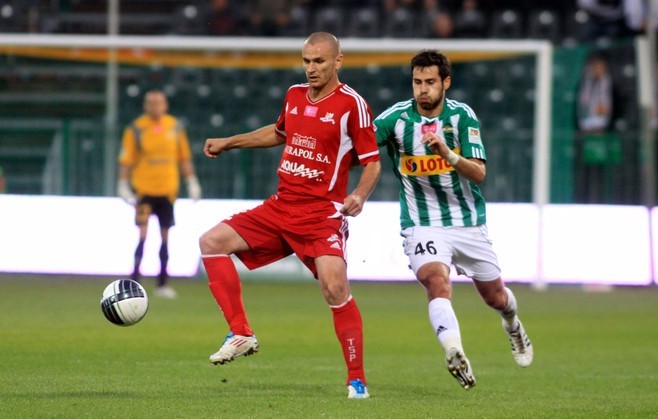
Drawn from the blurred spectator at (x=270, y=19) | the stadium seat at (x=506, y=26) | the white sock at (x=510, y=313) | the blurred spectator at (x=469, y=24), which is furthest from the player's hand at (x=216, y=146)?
the stadium seat at (x=506, y=26)

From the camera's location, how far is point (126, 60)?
18766mm

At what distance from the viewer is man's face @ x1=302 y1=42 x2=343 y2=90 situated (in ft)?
24.4

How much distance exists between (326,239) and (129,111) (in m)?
12.1

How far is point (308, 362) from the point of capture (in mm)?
9469

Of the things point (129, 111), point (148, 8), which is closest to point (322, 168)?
point (129, 111)

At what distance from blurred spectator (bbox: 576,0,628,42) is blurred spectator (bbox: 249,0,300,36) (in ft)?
16.8

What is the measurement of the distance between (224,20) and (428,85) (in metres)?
14.4

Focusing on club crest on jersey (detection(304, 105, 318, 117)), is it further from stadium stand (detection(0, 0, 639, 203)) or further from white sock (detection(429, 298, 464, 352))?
stadium stand (detection(0, 0, 639, 203))

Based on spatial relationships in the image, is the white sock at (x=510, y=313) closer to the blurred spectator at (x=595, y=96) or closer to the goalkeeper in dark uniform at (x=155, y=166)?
the goalkeeper in dark uniform at (x=155, y=166)

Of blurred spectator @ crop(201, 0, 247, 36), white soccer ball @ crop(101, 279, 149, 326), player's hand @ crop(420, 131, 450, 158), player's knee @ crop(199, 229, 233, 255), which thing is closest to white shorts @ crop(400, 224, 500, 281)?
player's hand @ crop(420, 131, 450, 158)

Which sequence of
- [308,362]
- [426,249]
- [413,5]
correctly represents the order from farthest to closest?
[413,5], [308,362], [426,249]

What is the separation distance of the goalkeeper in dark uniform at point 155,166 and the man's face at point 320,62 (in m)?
7.85

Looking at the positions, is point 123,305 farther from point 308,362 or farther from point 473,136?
point 473,136

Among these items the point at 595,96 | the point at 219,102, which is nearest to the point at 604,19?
the point at 595,96
